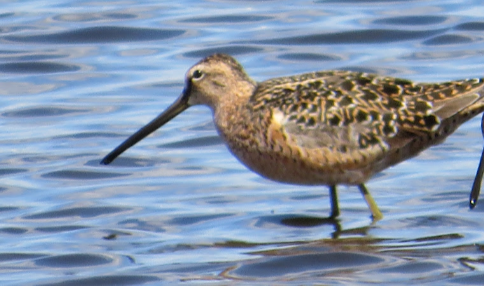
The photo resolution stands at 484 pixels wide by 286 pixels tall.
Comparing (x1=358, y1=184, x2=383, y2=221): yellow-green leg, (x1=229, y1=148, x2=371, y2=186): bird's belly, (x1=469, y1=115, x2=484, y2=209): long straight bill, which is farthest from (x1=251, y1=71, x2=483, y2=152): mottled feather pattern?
(x1=469, y1=115, x2=484, y2=209): long straight bill

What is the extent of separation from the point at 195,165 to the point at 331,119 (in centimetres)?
178

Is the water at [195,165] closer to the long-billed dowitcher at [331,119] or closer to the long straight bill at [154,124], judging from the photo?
the long straight bill at [154,124]

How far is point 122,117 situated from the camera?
1019 cm

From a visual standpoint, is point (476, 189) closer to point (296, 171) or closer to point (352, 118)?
point (352, 118)

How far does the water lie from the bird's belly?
0.27m

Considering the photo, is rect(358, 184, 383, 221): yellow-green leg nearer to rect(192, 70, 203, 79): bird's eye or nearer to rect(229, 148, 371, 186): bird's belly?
rect(229, 148, 371, 186): bird's belly

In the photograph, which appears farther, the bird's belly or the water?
the bird's belly

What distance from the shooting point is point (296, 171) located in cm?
739

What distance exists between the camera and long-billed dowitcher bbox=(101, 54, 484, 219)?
7391mm

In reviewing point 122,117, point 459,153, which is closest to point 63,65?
point 122,117

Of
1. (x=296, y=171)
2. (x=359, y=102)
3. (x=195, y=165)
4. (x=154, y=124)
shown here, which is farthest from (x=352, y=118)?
(x=195, y=165)

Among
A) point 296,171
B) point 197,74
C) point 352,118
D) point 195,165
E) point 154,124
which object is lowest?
point 195,165

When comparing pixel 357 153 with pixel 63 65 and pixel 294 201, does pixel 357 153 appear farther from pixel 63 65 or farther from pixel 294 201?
pixel 63 65

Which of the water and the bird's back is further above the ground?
the bird's back
